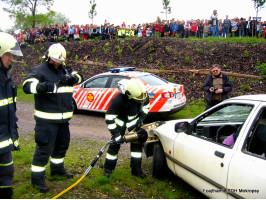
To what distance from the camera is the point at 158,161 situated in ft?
14.1

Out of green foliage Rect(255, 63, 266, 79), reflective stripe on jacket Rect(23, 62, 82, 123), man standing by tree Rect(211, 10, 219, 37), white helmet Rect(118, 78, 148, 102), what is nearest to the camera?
reflective stripe on jacket Rect(23, 62, 82, 123)

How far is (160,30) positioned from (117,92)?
11.7 meters

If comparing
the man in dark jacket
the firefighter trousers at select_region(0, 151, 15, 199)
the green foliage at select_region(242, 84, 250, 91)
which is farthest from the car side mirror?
the green foliage at select_region(242, 84, 250, 91)

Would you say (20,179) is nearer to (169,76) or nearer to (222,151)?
(222,151)

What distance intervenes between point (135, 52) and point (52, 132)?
13.1 m

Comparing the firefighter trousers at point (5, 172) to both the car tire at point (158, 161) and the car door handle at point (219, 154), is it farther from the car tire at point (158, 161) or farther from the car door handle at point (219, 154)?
the car door handle at point (219, 154)

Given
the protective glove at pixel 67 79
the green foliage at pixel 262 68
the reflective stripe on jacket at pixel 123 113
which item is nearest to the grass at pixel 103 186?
the reflective stripe on jacket at pixel 123 113

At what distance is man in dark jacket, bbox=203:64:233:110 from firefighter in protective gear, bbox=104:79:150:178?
107 inches

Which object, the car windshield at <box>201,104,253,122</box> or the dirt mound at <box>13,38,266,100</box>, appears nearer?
the car windshield at <box>201,104,253,122</box>

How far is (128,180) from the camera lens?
4363mm

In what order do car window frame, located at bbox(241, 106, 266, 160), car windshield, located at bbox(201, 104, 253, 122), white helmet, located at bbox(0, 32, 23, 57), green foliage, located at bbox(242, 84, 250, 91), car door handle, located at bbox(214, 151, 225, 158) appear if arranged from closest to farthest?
car window frame, located at bbox(241, 106, 266, 160)
car door handle, located at bbox(214, 151, 225, 158)
white helmet, located at bbox(0, 32, 23, 57)
car windshield, located at bbox(201, 104, 253, 122)
green foliage, located at bbox(242, 84, 250, 91)

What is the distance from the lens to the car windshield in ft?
10.8

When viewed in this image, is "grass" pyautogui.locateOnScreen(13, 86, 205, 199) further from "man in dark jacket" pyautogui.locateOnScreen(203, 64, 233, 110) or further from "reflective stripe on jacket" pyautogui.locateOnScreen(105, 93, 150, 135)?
"man in dark jacket" pyautogui.locateOnScreen(203, 64, 233, 110)

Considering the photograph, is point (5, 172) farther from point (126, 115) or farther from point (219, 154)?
point (219, 154)
